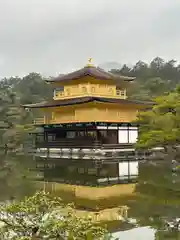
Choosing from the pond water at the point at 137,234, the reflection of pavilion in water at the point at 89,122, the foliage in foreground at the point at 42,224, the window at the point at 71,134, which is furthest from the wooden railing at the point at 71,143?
the foliage in foreground at the point at 42,224

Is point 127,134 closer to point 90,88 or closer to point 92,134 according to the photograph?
point 92,134

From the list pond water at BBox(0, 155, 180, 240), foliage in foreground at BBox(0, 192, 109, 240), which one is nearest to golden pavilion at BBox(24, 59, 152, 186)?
pond water at BBox(0, 155, 180, 240)

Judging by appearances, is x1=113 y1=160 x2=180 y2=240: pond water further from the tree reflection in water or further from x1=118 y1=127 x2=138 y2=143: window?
x1=118 y1=127 x2=138 y2=143: window

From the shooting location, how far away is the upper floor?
29866mm

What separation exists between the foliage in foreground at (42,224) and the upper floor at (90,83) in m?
25.3

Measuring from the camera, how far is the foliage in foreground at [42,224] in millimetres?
3721

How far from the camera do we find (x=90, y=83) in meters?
30.2

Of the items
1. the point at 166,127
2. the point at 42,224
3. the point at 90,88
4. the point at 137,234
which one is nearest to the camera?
the point at 42,224

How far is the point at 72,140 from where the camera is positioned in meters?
28.0

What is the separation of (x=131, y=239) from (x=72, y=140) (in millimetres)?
21353

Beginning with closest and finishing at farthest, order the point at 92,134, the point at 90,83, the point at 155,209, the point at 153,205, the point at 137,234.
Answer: the point at 137,234 → the point at 155,209 → the point at 153,205 → the point at 92,134 → the point at 90,83

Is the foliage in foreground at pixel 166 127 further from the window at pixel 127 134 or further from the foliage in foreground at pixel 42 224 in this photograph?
the foliage in foreground at pixel 42 224

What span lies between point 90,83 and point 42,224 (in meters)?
26.7

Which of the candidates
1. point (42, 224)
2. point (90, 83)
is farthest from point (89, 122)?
point (42, 224)
